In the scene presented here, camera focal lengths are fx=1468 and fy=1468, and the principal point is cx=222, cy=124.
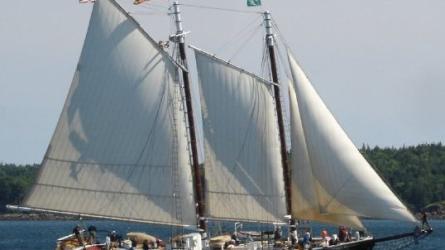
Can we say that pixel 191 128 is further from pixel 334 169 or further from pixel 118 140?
pixel 334 169

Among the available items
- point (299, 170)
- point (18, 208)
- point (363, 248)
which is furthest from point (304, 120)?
point (18, 208)

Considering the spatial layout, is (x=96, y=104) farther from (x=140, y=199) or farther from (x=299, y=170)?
(x=299, y=170)

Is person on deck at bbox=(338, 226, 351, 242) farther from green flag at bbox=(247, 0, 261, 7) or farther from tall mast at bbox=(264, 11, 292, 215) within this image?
green flag at bbox=(247, 0, 261, 7)

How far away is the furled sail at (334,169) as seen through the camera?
74.8m

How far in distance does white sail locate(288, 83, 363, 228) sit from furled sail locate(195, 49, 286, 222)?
1005 millimetres

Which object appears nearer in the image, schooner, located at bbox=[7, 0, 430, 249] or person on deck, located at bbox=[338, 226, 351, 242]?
schooner, located at bbox=[7, 0, 430, 249]

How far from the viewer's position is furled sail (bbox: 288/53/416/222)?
74750 millimetres

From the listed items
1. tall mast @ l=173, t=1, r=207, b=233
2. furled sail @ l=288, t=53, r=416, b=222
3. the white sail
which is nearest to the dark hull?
the white sail

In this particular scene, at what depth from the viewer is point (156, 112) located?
252 ft

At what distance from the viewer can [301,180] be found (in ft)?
255

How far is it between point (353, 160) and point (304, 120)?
353cm

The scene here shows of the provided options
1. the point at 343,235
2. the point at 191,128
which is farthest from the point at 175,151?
the point at 343,235

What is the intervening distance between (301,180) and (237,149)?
12.4 ft

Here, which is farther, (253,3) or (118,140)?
(253,3)
